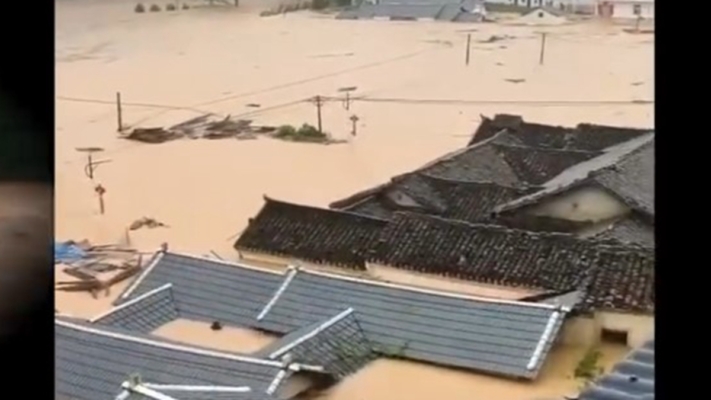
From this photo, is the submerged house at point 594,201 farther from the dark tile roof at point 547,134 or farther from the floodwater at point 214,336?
the floodwater at point 214,336

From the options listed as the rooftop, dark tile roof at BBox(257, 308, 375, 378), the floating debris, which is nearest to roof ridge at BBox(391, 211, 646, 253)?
the rooftop

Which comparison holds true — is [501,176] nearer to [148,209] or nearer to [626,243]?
[626,243]

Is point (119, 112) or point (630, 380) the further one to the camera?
point (119, 112)

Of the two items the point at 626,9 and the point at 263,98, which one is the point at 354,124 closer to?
the point at 263,98

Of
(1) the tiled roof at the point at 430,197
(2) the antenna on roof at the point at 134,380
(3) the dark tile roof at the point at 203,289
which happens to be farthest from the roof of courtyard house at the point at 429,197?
(2) the antenna on roof at the point at 134,380

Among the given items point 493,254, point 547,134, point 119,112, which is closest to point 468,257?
point 493,254

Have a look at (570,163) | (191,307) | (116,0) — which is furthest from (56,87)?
(570,163)

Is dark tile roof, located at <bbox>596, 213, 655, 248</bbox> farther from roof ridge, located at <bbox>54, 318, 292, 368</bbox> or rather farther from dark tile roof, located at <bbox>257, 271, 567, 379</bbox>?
roof ridge, located at <bbox>54, 318, 292, 368</bbox>
